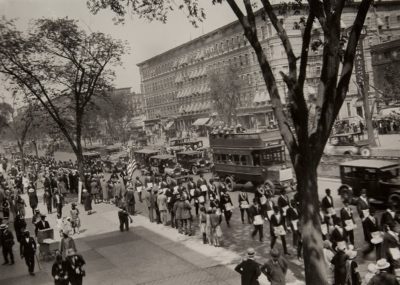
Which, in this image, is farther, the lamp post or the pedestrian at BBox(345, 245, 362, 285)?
the lamp post

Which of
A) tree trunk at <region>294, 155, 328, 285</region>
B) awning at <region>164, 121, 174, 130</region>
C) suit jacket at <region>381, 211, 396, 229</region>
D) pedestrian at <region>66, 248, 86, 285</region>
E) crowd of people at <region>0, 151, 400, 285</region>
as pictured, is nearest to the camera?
crowd of people at <region>0, 151, 400, 285</region>

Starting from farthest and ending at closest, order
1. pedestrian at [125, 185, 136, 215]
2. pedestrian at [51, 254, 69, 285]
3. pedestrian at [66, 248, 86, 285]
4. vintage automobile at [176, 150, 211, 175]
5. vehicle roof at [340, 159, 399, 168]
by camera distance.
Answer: vintage automobile at [176, 150, 211, 175], pedestrian at [125, 185, 136, 215], vehicle roof at [340, 159, 399, 168], pedestrian at [66, 248, 86, 285], pedestrian at [51, 254, 69, 285]

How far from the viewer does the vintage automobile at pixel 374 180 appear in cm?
1677

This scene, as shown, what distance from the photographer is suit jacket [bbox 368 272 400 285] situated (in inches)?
304

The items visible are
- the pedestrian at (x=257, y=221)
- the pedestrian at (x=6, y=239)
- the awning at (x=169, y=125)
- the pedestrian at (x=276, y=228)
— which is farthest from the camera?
the awning at (x=169, y=125)

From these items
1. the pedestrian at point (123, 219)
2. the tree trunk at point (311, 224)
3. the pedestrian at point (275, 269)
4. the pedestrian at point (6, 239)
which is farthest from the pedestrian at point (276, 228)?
the pedestrian at point (6, 239)

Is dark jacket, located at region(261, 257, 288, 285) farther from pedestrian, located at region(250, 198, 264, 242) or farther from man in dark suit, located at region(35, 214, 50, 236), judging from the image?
man in dark suit, located at region(35, 214, 50, 236)

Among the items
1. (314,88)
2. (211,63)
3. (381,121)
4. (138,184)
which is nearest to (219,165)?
(138,184)

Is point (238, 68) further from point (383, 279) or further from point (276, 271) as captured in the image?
point (383, 279)

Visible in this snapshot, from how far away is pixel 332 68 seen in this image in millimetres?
9320

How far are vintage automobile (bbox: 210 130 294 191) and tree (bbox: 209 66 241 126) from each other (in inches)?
1419

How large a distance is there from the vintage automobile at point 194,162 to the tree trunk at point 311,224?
24.7 metres

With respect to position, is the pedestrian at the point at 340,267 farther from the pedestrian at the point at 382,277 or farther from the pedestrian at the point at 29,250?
the pedestrian at the point at 29,250

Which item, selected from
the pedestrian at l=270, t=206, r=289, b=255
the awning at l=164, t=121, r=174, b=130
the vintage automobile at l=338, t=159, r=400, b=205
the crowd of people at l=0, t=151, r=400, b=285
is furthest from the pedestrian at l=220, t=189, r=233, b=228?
the awning at l=164, t=121, r=174, b=130
